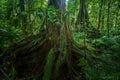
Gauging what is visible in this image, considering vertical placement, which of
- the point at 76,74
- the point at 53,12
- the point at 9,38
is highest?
the point at 53,12

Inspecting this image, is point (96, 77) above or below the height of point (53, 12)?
below

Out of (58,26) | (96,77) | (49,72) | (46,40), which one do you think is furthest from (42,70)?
(96,77)

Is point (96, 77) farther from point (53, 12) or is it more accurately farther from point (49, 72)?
point (53, 12)

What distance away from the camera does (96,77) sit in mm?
2664

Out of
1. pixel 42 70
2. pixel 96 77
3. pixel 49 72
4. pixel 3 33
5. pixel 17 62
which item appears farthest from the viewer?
pixel 3 33

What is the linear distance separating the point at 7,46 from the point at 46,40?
3.67 feet

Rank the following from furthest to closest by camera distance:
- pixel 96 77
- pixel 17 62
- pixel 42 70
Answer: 1. pixel 17 62
2. pixel 42 70
3. pixel 96 77

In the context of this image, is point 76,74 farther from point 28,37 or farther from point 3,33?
point 3,33

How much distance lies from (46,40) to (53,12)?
0.62m

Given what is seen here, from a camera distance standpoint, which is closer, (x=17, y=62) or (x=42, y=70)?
(x=42, y=70)

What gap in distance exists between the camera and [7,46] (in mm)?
4605

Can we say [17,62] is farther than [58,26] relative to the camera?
Yes

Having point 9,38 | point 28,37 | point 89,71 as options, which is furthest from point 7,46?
point 89,71

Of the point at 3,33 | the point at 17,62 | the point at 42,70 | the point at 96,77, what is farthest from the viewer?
the point at 3,33
